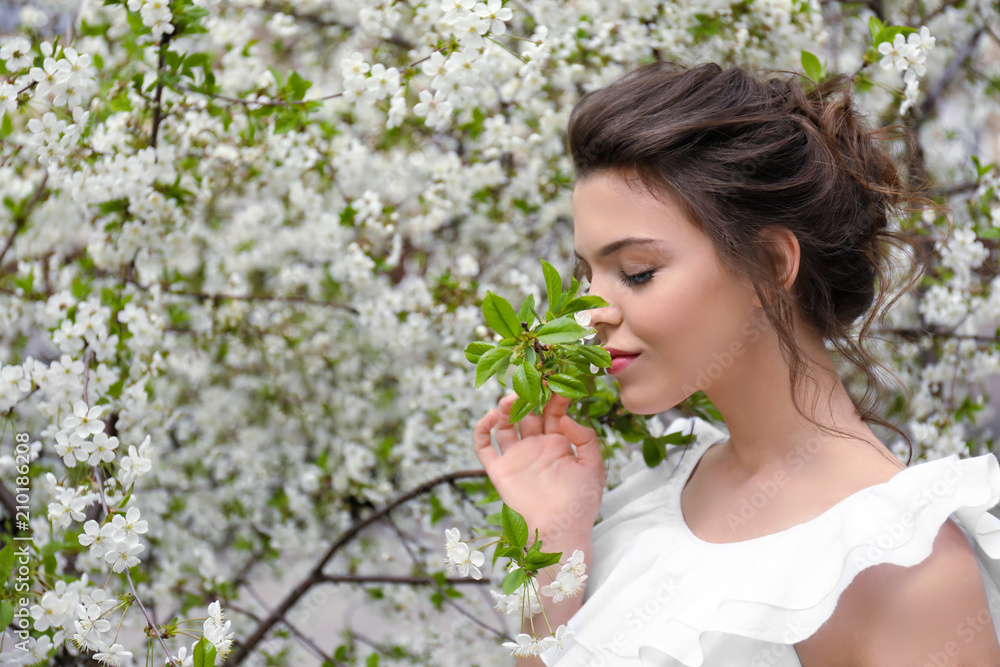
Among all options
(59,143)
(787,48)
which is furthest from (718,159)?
(59,143)

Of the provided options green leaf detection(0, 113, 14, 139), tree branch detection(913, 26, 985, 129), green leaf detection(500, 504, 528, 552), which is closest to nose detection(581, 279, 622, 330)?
green leaf detection(500, 504, 528, 552)

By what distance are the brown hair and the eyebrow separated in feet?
0.25

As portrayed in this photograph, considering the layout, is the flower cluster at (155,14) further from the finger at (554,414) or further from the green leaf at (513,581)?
the green leaf at (513,581)

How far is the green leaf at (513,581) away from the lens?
1057 mm

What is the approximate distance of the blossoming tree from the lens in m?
1.50

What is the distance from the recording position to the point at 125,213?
187cm

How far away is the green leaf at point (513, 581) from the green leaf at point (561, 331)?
0.33 m

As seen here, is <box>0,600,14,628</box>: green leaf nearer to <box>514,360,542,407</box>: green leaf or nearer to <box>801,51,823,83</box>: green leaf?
<box>514,360,542,407</box>: green leaf

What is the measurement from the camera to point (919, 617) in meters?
1.03

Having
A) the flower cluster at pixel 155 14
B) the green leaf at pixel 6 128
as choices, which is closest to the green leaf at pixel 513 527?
the flower cluster at pixel 155 14

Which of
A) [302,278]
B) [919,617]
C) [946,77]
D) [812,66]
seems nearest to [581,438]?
[919,617]

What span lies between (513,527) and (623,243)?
47 centimetres

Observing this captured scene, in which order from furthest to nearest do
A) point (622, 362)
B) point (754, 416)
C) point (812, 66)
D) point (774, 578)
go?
point (812, 66), point (754, 416), point (622, 362), point (774, 578)

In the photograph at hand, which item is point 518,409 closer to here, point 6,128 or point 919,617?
point 919,617
